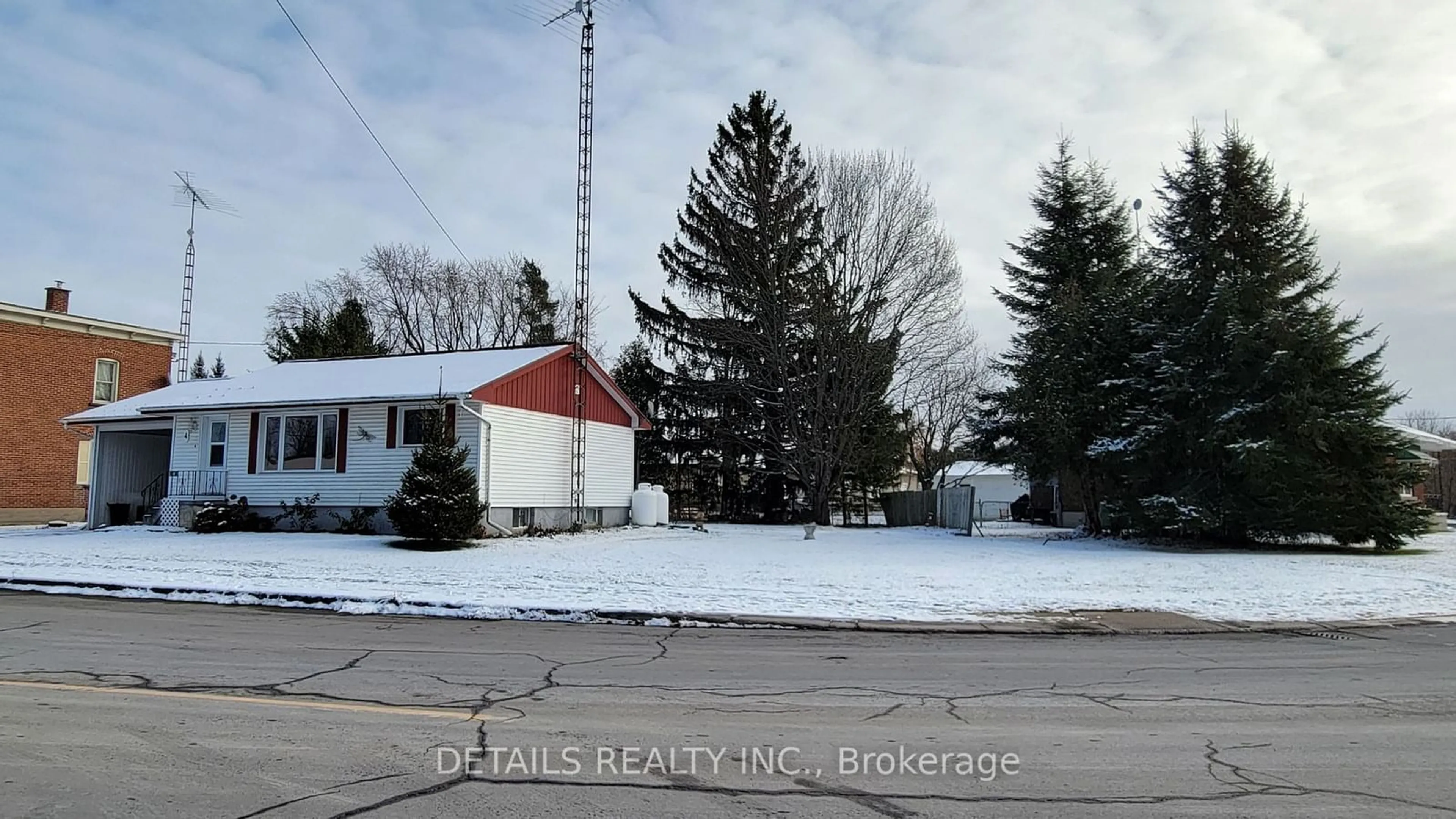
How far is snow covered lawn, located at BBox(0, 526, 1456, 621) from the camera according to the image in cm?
1310

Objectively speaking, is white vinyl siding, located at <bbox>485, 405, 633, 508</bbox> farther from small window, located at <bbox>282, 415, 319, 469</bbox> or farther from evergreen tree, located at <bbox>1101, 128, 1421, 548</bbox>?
evergreen tree, located at <bbox>1101, 128, 1421, 548</bbox>

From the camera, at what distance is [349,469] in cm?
2517

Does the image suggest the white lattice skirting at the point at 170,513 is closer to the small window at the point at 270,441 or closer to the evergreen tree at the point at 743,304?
the small window at the point at 270,441

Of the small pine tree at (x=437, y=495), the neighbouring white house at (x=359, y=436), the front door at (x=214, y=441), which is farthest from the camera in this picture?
the front door at (x=214, y=441)

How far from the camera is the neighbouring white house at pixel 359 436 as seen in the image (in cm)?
2467

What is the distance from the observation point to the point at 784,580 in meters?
15.6

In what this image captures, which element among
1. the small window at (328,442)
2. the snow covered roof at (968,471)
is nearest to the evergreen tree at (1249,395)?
the small window at (328,442)

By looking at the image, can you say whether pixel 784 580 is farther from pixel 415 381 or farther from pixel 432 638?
pixel 415 381

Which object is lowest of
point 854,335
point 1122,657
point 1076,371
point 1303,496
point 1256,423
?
point 1122,657

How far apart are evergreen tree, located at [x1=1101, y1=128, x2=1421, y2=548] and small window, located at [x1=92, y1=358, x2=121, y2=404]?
37075 mm

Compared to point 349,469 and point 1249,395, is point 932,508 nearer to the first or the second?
point 1249,395

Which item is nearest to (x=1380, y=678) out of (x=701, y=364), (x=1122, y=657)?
(x=1122, y=657)

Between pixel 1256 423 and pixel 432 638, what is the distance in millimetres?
19669

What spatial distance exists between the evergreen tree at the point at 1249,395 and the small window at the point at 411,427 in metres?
18.0
